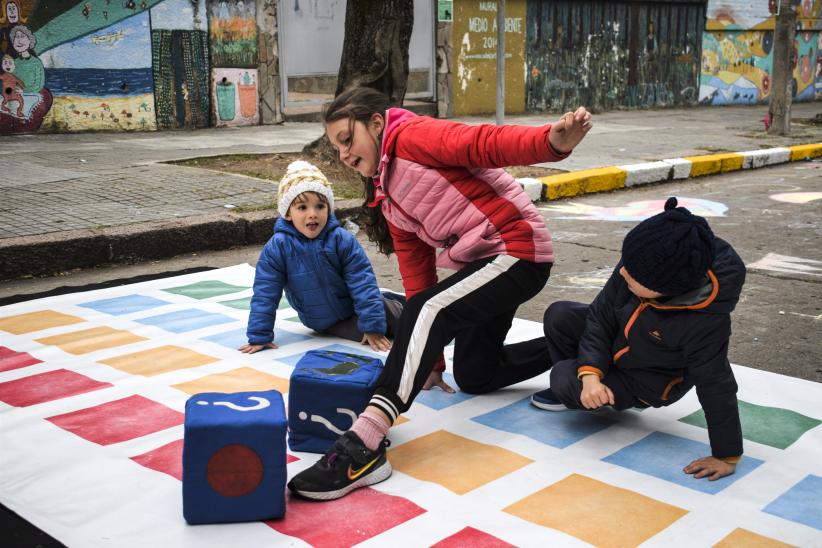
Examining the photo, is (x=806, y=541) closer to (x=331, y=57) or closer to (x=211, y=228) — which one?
(x=211, y=228)

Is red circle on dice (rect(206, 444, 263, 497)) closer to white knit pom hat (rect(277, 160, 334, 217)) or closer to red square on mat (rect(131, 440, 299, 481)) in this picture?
red square on mat (rect(131, 440, 299, 481))

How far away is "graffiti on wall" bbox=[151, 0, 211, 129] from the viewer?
36.6ft

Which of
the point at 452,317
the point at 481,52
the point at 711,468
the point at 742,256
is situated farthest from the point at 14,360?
the point at 481,52

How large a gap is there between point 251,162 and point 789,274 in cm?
502

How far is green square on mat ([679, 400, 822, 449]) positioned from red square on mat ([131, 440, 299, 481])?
58.5 inches

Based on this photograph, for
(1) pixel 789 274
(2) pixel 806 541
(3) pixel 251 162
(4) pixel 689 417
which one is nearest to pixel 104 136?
(3) pixel 251 162

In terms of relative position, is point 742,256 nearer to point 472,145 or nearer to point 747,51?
point 472,145

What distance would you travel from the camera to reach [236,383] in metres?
3.43

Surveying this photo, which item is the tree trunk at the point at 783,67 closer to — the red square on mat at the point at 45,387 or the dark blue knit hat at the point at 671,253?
the dark blue knit hat at the point at 671,253

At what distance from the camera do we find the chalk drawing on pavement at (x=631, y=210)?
23.3ft

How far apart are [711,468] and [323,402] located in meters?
1.18

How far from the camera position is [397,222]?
10.1 ft

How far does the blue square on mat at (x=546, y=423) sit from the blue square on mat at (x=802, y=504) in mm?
651

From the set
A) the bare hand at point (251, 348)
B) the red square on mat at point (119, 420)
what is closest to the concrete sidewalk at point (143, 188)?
the bare hand at point (251, 348)
